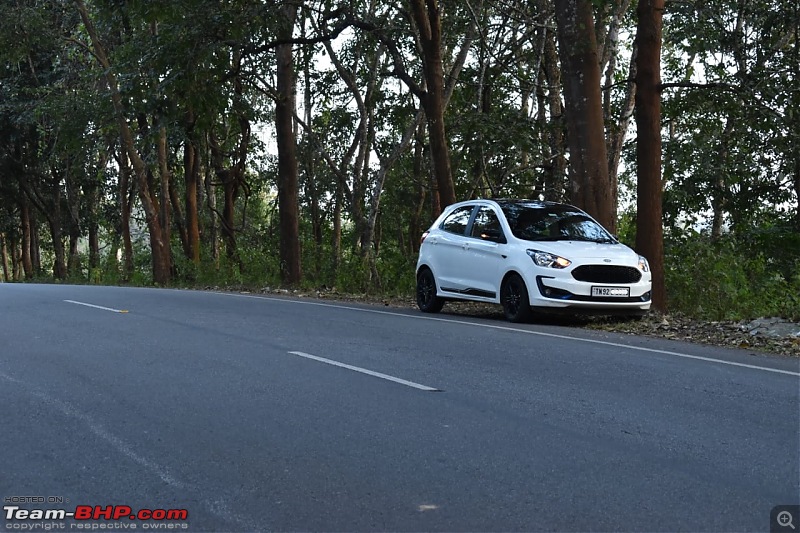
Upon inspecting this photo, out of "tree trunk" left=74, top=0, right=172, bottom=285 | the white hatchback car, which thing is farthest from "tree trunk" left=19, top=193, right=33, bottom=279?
the white hatchback car

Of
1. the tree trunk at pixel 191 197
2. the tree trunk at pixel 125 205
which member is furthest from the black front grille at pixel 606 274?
the tree trunk at pixel 125 205

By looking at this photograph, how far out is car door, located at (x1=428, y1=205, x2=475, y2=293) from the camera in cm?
1611

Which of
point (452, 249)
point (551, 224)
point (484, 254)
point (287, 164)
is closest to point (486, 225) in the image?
point (484, 254)

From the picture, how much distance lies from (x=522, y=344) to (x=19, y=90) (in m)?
33.8

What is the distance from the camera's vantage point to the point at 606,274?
14.3 metres

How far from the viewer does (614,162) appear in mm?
25891

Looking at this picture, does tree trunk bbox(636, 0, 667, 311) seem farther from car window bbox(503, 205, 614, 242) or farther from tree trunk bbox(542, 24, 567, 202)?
tree trunk bbox(542, 24, 567, 202)

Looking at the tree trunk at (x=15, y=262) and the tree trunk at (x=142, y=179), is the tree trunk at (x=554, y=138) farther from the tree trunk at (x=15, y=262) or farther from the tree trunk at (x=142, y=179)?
the tree trunk at (x=15, y=262)

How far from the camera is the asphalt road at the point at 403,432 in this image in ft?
16.6

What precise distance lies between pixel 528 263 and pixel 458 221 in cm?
244

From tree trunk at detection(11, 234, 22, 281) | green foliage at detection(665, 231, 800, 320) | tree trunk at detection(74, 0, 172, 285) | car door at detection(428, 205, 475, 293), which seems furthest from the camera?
tree trunk at detection(11, 234, 22, 281)

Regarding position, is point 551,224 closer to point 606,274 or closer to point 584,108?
point 606,274

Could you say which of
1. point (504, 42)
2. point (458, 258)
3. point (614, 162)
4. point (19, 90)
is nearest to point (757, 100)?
point (458, 258)

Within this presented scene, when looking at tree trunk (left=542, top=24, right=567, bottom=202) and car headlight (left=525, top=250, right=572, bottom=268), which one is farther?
tree trunk (left=542, top=24, right=567, bottom=202)
